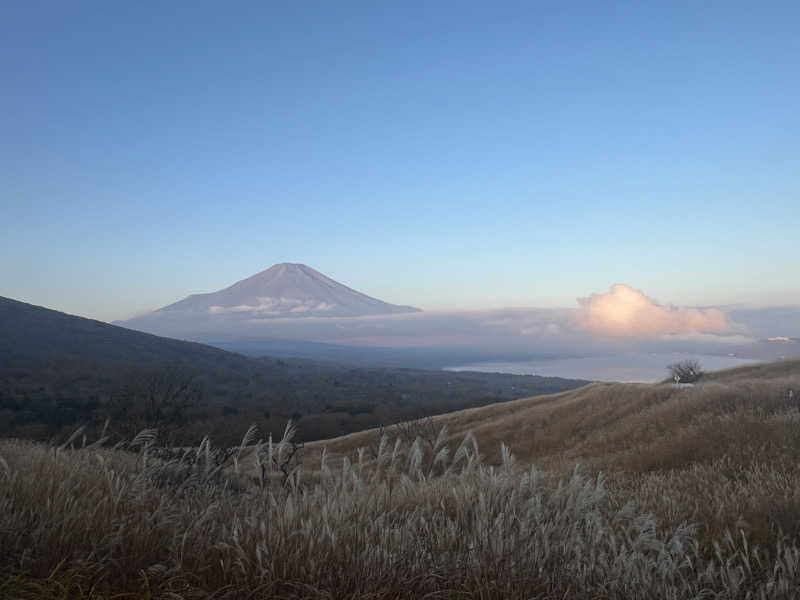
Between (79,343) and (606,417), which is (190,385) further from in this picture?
(79,343)

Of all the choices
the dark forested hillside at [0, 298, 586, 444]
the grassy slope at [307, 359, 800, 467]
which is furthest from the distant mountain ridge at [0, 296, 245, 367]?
the grassy slope at [307, 359, 800, 467]

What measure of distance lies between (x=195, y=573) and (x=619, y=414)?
23.1 m

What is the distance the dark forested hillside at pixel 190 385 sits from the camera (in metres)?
57.5

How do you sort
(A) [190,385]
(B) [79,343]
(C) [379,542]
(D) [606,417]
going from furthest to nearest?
1. (B) [79,343]
2. (A) [190,385]
3. (D) [606,417]
4. (C) [379,542]

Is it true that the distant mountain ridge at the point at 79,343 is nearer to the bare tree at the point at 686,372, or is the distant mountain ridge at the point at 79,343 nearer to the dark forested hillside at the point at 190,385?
the dark forested hillside at the point at 190,385

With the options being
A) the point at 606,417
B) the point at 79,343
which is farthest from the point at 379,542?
the point at 79,343

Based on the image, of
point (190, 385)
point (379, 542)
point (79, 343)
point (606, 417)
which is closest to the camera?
point (379, 542)

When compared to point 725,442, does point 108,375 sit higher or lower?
lower

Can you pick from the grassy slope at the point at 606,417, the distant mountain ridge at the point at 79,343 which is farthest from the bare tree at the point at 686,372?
the distant mountain ridge at the point at 79,343

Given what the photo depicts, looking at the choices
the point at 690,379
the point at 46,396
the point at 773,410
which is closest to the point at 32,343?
the point at 46,396

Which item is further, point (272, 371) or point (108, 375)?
point (272, 371)

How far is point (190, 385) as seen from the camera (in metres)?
41.2

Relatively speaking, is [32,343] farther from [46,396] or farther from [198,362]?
[46,396]

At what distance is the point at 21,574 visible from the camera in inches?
119
